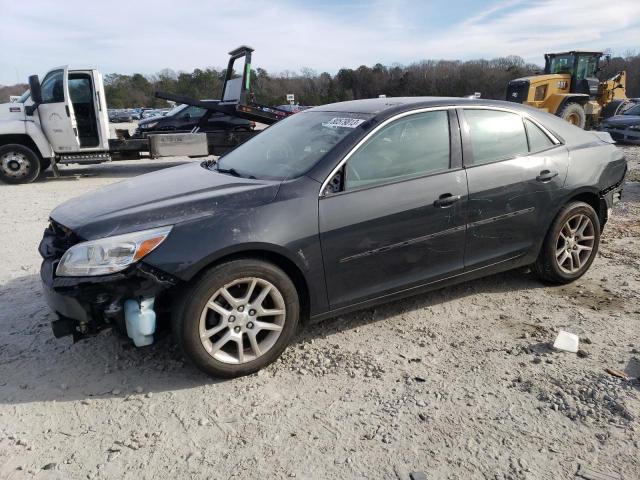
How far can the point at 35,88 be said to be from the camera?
32.5 feet

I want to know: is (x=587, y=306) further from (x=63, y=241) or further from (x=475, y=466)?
(x=63, y=241)

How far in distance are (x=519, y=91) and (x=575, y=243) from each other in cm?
1394

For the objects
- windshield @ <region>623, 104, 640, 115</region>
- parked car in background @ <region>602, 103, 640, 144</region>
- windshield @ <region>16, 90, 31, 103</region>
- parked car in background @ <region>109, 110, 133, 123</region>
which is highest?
parked car in background @ <region>109, 110, 133, 123</region>

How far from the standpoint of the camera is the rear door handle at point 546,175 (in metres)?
3.89

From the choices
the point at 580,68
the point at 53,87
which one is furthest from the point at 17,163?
the point at 580,68

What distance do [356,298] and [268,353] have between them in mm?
683

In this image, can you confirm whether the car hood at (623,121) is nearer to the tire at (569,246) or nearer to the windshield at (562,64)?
the windshield at (562,64)

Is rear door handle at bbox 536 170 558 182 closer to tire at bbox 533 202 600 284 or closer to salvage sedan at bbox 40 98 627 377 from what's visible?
salvage sedan at bbox 40 98 627 377

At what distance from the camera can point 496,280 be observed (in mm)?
4453

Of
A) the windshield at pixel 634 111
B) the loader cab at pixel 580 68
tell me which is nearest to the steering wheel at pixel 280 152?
the windshield at pixel 634 111

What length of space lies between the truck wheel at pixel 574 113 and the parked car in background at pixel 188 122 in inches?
405

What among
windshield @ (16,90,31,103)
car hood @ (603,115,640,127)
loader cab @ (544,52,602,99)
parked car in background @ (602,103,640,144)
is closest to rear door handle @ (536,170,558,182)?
windshield @ (16,90,31,103)

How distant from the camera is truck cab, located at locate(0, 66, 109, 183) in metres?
10.2

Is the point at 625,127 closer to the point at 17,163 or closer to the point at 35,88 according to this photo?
the point at 35,88
